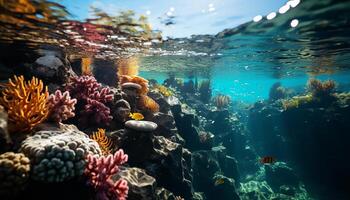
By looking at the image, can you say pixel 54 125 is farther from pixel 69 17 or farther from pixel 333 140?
pixel 333 140

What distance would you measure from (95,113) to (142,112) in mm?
3524

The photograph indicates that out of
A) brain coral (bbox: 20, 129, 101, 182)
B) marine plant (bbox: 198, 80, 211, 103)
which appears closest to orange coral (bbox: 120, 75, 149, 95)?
brain coral (bbox: 20, 129, 101, 182)

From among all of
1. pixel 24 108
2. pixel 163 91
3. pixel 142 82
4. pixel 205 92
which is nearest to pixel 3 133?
pixel 24 108

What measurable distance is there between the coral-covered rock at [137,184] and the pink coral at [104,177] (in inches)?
28.5

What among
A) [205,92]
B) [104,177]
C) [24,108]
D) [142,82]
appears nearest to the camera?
[104,177]

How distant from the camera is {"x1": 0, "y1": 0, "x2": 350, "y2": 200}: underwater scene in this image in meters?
5.75

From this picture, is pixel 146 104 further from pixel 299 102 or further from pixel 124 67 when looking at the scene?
pixel 299 102

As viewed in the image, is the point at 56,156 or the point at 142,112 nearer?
the point at 56,156

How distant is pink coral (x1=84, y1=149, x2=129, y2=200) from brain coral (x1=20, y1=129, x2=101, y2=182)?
0.36m

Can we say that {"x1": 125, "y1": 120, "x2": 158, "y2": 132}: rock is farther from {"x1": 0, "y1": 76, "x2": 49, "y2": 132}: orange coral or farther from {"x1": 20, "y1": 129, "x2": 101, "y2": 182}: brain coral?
{"x1": 20, "y1": 129, "x2": 101, "y2": 182}: brain coral

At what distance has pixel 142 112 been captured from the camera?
1264cm

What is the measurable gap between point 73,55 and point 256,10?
14.9 meters

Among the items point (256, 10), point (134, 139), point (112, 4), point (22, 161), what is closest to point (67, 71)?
point (112, 4)

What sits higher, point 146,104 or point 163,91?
point 146,104
